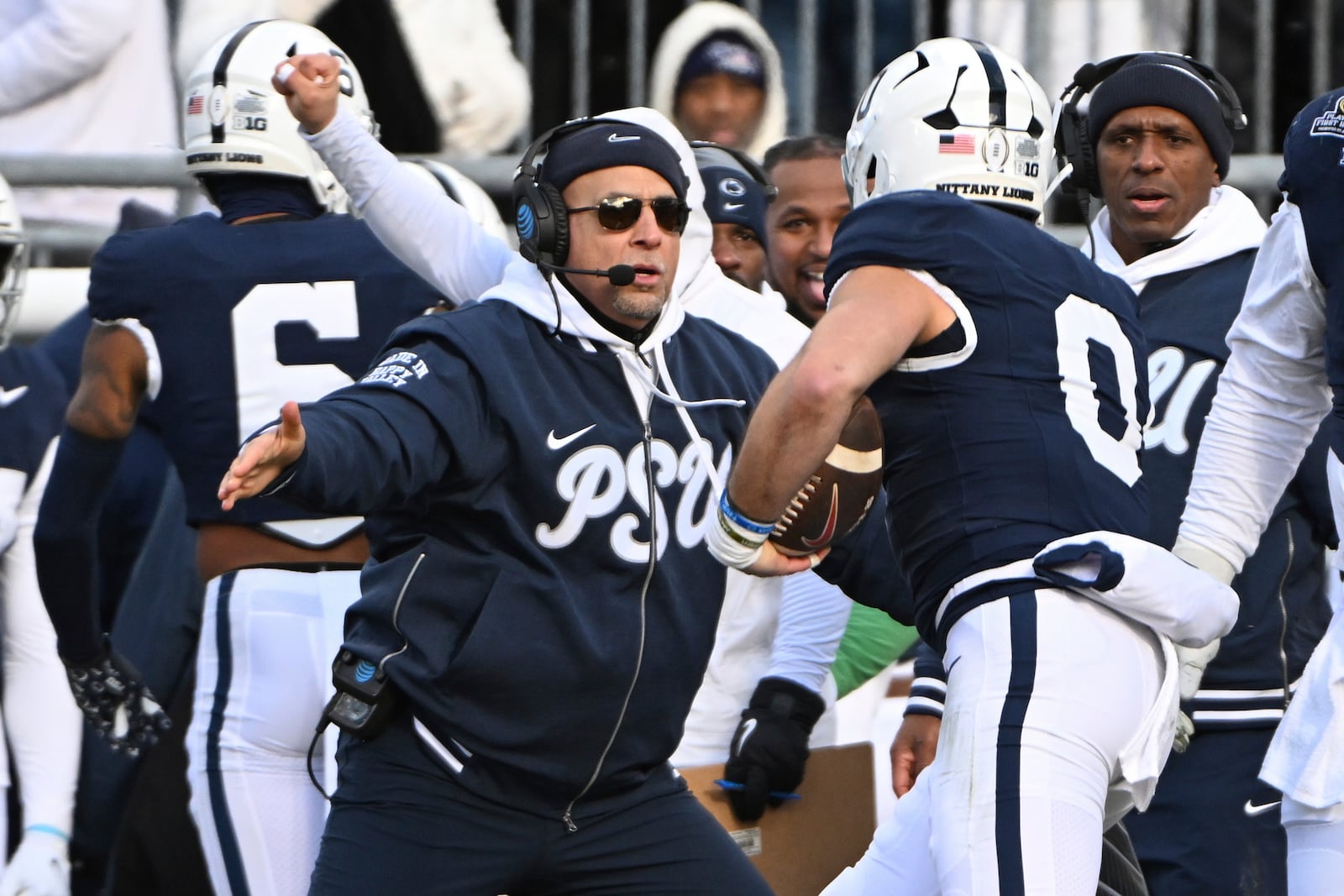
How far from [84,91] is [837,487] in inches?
200

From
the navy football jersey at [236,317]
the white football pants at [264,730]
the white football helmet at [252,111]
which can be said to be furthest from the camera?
the white football helmet at [252,111]

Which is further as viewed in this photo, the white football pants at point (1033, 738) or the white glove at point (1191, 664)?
the white glove at point (1191, 664)

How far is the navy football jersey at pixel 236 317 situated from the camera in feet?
16.2

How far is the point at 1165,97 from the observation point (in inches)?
207

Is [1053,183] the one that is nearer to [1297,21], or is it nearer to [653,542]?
[653,542]

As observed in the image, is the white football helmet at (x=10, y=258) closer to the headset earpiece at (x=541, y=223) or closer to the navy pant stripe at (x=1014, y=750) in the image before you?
the headset earpiece at (x=541, y=223)

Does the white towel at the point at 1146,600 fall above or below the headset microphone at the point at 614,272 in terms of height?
below

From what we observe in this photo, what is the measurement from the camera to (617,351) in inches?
163

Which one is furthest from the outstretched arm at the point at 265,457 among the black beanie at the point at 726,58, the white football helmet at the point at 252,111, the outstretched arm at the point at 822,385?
the black beanie at the point at 726,58

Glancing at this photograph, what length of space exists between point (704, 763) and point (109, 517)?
2284 mm

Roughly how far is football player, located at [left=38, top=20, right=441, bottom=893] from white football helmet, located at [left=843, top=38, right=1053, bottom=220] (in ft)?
5.02

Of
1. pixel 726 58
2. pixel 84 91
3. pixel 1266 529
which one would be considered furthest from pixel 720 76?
pixel 1266 529

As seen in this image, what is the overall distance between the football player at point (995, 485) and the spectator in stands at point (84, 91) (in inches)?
184

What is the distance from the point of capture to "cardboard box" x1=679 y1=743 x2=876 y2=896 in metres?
4.77
